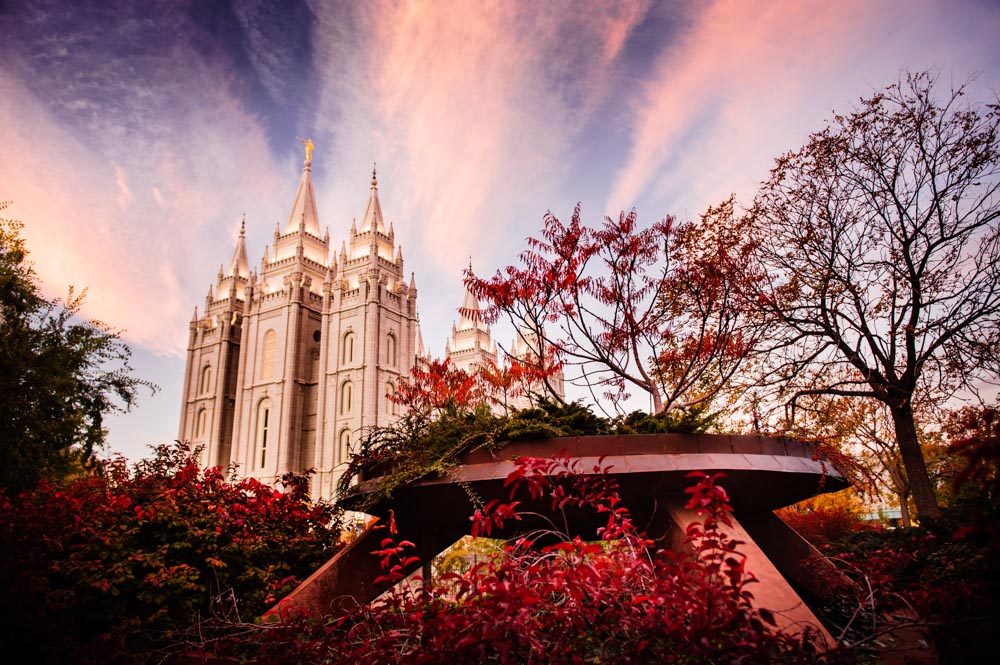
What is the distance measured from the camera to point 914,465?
8.60 meters

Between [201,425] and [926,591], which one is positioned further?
[201,425]

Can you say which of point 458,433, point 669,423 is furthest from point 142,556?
point 669,423

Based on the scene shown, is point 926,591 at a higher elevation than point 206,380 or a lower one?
lower

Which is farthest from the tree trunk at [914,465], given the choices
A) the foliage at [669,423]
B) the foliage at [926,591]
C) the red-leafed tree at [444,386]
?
the red-leafed tree at [444,386]

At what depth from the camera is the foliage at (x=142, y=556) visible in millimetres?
3559

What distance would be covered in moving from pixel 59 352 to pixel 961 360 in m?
18.7

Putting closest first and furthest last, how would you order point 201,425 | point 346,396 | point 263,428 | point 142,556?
point 142,556
point 346,396
point 263,428
point 201,425

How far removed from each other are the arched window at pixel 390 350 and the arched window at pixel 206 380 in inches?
770

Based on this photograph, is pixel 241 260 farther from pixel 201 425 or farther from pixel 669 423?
A: pixel 669 423

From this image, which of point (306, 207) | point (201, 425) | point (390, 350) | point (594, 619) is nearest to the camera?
point (594, 619)

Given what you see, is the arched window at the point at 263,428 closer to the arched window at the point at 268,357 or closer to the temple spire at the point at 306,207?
the arched window at the point at 268,357

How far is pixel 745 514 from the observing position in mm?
5258

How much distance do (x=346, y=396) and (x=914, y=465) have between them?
4065cm

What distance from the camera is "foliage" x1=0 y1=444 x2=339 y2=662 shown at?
3559mm
